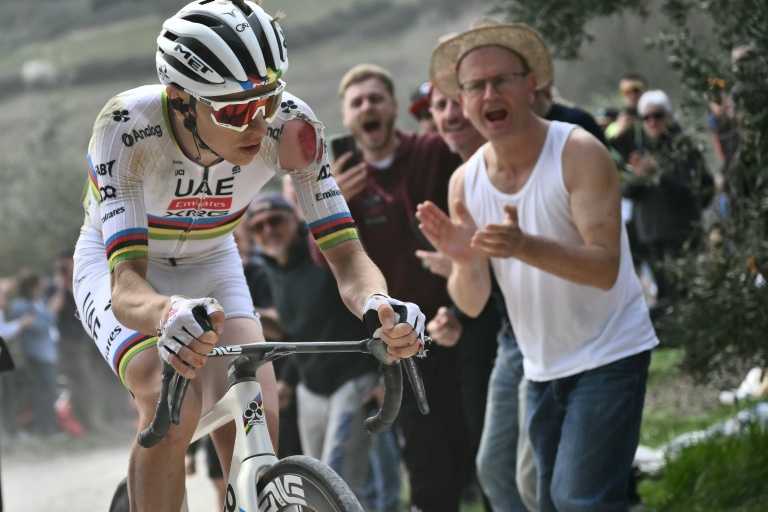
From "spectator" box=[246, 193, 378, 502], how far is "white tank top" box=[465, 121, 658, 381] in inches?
78.9

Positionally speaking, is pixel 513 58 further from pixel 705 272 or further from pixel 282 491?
pixel 282 491

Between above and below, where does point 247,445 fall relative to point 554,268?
below

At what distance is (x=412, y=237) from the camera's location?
21.3ft

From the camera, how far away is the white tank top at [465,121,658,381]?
15.7 feet

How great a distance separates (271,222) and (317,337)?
2.54 ft

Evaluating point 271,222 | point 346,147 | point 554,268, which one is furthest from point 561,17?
point 554,268

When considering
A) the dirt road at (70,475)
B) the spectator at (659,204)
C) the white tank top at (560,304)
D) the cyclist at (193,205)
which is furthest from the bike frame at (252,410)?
the spectator at (659,204)

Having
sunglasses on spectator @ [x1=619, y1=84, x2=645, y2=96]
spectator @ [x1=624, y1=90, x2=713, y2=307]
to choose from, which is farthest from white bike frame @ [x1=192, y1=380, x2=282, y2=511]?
sunglasses on spectator @ [x1=619, y1=84, x2=645, y2=96]

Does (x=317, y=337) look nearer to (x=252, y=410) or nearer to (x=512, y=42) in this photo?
(x=512, y=42)

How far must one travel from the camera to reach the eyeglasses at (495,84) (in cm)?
519

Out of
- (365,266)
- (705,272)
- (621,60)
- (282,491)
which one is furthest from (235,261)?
(621,60)

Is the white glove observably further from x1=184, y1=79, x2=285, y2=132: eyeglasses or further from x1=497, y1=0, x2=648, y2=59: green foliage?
x1=497, y1=0, x2=648, y2=59: green foliage

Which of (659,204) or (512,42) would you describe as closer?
(512,42)

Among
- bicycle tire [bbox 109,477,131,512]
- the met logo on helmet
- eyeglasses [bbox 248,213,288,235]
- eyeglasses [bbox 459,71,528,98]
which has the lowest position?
bicycle tire [bbox 109,477,131,512]
